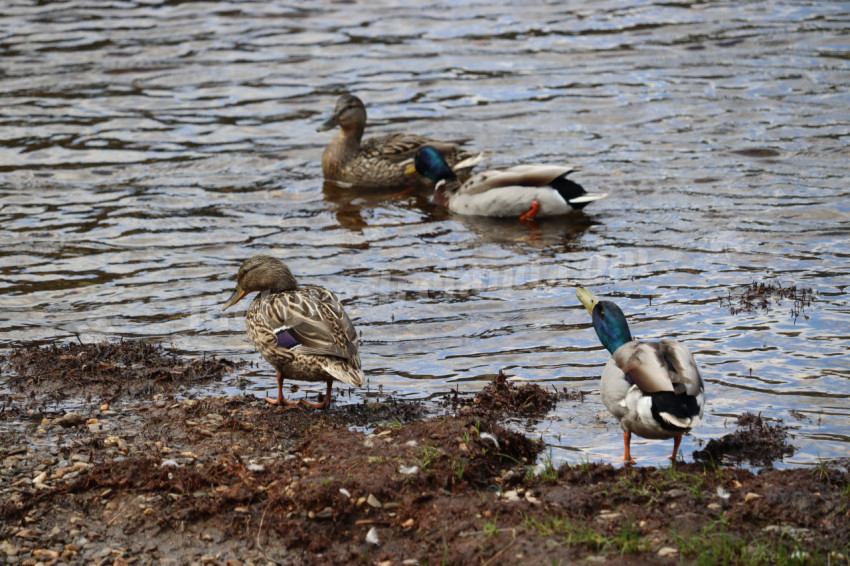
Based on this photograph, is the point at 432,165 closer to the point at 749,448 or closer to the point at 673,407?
the point at 749,448

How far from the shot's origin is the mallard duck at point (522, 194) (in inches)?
421

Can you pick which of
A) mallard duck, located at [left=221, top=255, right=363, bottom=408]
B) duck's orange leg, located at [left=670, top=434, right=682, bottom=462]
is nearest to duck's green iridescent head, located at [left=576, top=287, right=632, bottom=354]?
duck's orange leg, located at [left=670, top=434, right=682, bottom=462]

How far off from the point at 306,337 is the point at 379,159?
20.9 feet

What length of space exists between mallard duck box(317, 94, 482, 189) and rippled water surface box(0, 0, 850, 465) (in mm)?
337

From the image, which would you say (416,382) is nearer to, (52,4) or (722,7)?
(722,7)

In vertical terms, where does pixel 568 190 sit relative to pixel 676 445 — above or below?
below

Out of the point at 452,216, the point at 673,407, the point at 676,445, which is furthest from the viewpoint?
the point at 452,216

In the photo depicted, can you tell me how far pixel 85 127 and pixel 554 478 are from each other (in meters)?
10.3

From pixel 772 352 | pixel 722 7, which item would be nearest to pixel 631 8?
pixel 722 7

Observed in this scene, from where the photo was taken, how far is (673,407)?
5.03 meters

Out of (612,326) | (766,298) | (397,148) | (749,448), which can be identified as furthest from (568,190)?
(749,448)

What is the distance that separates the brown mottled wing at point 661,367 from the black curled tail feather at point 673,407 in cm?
3

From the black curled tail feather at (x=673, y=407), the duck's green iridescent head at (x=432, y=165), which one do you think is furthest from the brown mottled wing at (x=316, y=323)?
the duck's green iridescent head at (x=432, y=165)

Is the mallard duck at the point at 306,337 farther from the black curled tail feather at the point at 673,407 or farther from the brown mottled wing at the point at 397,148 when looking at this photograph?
the brown mottled wing at the point at 397,148
